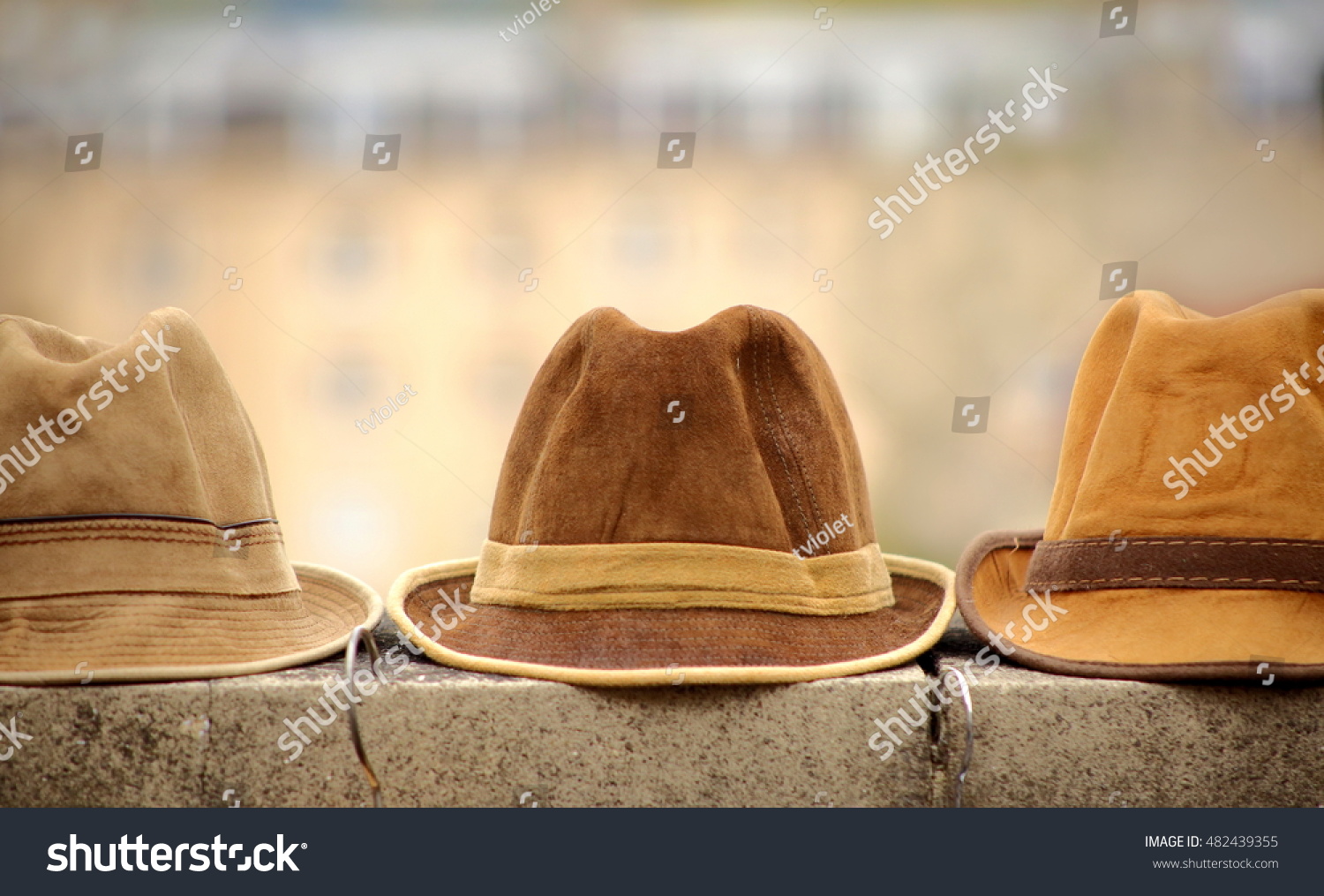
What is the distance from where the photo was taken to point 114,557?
3.75ft

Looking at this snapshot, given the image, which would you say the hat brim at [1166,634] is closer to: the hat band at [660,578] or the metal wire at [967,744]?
the metal wire at [967,744]

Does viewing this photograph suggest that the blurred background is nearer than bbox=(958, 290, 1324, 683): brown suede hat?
No

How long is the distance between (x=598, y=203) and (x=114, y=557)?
109 cm

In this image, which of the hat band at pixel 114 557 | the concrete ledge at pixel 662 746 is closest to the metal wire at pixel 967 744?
the concrete ledge at pixel 662 746

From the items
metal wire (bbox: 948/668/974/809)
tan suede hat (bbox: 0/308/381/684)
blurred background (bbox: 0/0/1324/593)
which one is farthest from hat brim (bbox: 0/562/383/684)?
metal wire (bbox: 948/668/974/809)

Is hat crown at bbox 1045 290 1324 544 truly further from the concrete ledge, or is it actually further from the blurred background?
the blurred background

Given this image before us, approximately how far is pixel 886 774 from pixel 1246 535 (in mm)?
549

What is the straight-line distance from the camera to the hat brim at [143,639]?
1083mm

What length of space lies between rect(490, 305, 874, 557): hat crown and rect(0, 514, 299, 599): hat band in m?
0.38

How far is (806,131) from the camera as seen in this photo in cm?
183

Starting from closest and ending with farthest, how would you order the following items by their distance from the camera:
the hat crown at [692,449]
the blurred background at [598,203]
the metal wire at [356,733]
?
the metal wire at [356,733] → the hat crown at [692,449] → the blurred background at [598,203]

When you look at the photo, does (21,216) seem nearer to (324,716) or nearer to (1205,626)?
(324,716)

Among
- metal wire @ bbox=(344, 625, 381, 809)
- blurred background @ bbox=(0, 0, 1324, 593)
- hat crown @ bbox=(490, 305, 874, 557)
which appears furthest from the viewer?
blurred background @ bbox=(0, 0, 1324, 593)

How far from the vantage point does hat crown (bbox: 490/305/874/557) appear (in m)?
1.18
